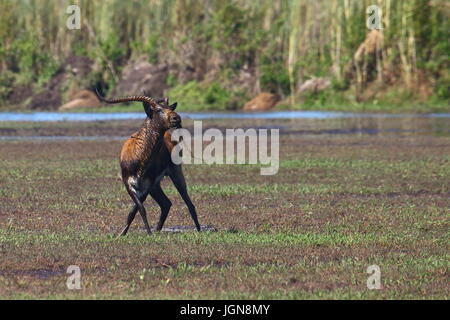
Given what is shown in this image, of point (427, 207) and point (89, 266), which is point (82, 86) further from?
point (89, 266)

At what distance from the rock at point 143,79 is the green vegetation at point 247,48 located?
39cm

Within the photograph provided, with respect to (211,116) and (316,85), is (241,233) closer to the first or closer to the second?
(211,116)

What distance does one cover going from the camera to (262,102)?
52750mm

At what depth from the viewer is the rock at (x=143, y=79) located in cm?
5581

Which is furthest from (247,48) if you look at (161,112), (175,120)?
(175,120)

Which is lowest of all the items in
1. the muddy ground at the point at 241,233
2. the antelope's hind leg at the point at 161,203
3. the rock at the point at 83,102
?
the rock at the point at 83,102

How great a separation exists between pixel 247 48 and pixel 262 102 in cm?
403

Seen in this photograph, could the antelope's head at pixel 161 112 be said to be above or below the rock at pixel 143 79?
above

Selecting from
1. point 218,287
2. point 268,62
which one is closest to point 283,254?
point 218,287

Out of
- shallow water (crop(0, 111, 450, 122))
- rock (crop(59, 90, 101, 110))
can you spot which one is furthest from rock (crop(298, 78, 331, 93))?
rock (crop(59, 90, 101, 110))

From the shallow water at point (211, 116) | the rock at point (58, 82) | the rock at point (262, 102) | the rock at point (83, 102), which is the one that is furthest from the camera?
the rock at point (58, 82)

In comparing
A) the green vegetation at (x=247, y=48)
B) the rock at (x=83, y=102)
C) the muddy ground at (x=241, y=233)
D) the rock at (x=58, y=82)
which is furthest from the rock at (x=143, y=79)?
the muddy ground at (x=241, y=233)

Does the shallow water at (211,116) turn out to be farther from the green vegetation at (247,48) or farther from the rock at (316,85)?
the green vegetation at (247,48)

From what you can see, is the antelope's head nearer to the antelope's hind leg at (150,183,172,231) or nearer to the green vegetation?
the antelope's hind leg at (150,183,172,231)
